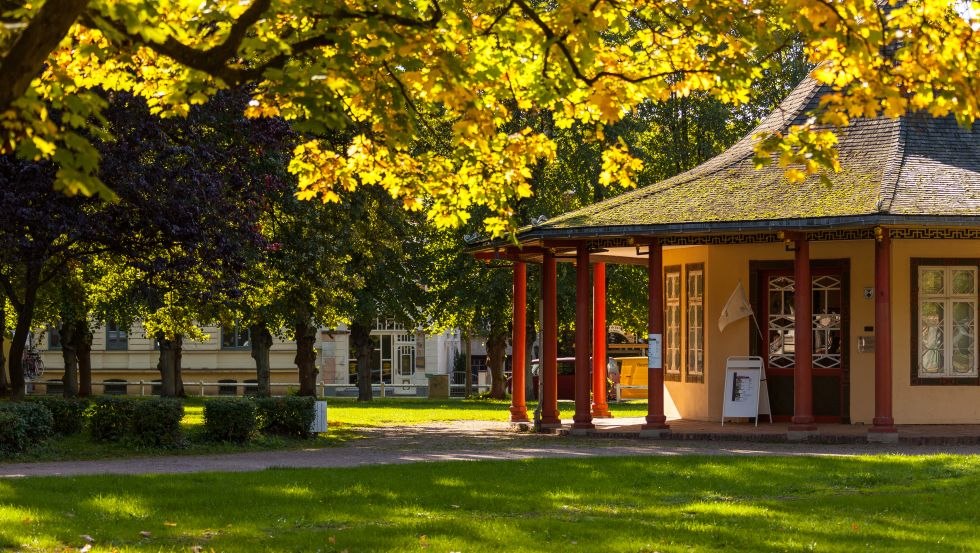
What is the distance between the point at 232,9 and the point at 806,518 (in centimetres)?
622

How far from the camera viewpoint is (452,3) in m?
9.75

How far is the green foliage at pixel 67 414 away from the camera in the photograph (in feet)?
71.8

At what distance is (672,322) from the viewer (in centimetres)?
2519

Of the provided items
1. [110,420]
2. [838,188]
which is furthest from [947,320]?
[110,420]

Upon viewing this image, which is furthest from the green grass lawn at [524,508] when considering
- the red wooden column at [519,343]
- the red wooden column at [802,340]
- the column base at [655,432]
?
the red wooden column at [519,343]

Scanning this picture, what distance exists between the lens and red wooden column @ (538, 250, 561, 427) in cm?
2352

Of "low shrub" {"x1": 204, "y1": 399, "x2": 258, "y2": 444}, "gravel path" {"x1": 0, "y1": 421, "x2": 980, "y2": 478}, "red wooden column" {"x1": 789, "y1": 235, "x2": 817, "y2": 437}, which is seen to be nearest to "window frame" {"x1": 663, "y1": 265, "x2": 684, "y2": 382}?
"gravel path" {"x1": 0, "y1": 421, "x2": 980, "y2": 478}

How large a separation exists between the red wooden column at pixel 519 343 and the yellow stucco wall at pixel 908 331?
6.23m

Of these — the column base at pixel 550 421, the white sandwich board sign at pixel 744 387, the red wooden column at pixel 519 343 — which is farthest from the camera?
the red wooden column at pixel 519 343

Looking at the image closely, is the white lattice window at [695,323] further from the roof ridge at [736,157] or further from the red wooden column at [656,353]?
the red wooden column at [656,353]

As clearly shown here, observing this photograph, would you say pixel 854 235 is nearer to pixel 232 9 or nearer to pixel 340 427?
pixel 340 427

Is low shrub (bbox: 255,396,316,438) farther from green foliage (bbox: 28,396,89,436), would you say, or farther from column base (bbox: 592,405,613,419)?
column base (bbox: 592,405,613,419)

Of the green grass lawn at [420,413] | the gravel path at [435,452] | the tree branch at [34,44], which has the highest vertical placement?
the tree branch at [34,44]

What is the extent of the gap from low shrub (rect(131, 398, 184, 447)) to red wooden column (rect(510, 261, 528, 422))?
6472 millimetres
